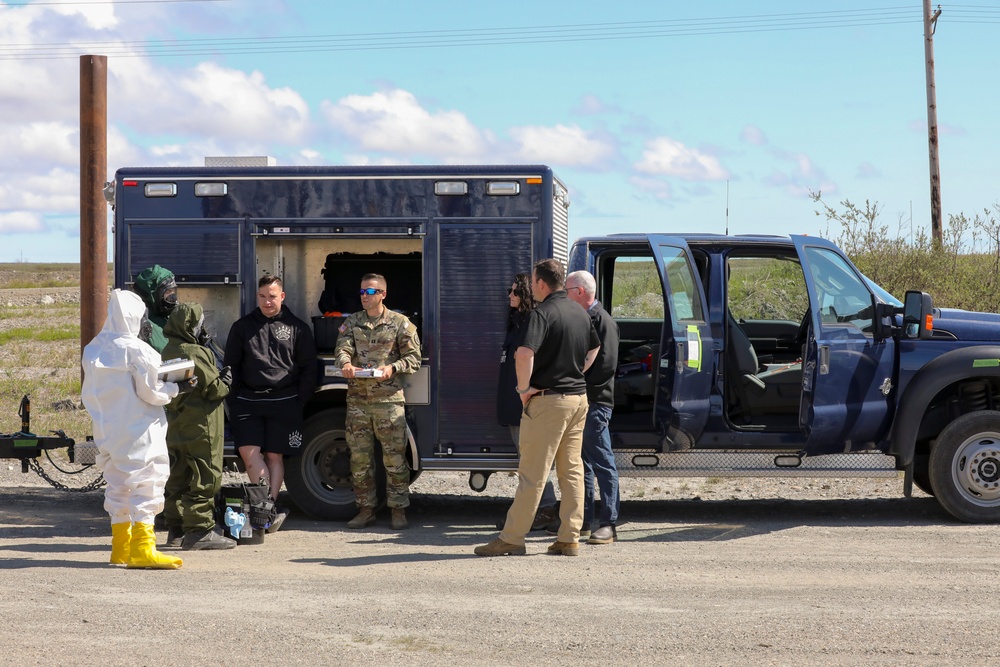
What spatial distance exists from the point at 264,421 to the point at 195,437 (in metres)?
1.03

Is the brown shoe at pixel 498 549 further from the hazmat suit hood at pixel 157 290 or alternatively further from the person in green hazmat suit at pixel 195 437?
the hazmat suit hood at pixel 157 290

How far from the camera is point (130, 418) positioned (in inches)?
278

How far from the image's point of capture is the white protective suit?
7.02 metres

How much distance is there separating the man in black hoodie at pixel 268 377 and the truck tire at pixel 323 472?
0.26m

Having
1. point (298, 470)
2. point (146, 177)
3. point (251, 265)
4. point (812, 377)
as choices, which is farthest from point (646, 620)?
point (146, 177)

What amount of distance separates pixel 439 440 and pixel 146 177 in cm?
310

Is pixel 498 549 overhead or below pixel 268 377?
below

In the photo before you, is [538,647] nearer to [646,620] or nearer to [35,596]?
[646,620]

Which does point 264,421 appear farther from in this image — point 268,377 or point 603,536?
point 603,536

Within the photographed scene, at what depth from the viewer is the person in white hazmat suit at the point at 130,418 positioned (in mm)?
7020

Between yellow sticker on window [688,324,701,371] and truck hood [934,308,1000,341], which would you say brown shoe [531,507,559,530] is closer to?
yellow sticker on window [688,324,701,371]

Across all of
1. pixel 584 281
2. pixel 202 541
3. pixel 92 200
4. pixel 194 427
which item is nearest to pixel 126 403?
pixel 194 427

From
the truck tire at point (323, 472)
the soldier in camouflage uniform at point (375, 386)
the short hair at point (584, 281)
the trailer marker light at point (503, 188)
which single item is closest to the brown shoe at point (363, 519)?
the soldier in camouflage uniform at point (375, 386)

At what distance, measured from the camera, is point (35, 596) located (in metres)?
6.32
